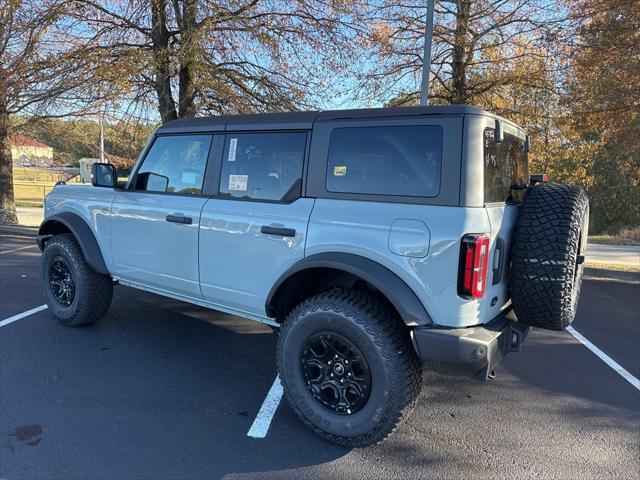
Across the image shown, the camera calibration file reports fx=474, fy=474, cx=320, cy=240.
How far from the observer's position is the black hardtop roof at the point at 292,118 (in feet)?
8.91

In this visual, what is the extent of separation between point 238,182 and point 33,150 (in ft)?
53.3

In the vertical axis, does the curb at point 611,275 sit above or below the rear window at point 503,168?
below

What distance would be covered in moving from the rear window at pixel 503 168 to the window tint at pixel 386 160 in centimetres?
32

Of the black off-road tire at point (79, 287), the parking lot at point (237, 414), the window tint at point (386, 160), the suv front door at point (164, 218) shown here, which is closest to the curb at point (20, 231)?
the parking lot at point (237, 414)

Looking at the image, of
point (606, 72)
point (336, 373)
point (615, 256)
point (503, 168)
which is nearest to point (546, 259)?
point (503, 168)

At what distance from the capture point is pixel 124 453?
2.72 meters

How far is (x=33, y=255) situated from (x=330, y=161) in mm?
7745

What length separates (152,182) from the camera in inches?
161

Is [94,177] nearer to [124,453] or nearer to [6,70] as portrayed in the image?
[124,453]

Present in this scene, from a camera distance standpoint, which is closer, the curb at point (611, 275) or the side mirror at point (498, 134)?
the side mirror at point (498, 134)

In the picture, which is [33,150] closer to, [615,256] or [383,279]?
[383,279]

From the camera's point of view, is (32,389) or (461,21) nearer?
(32,389)

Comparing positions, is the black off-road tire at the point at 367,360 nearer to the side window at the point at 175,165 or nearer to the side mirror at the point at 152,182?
the side window at the point at 175,165

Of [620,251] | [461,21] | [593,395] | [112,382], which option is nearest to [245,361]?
[112,382]
